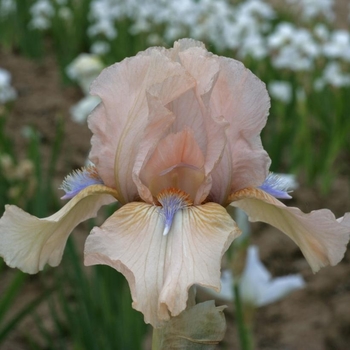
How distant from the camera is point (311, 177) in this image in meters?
3.75

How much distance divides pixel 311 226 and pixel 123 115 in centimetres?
31

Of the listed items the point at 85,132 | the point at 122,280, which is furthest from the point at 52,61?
the point at 122,280

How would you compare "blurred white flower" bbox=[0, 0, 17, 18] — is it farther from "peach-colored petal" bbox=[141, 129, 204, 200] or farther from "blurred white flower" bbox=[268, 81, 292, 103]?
"peach-colored petal" bbox=[141, 129, 204, 200]

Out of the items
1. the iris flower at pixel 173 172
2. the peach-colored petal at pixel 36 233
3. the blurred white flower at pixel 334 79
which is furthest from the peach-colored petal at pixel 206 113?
the blurred white flower at pixel 334 79

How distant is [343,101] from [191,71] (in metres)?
3.16

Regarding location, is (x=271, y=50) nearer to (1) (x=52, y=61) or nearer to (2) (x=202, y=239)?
(1) (x=52, y=61)

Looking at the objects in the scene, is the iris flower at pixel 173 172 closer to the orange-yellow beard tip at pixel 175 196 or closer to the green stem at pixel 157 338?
the orange-yellow beard tip at pixel 175 196

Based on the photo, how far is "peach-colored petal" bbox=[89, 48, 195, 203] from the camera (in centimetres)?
88

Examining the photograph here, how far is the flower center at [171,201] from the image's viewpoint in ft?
2.69

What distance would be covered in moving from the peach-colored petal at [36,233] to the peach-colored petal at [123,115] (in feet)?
0.10

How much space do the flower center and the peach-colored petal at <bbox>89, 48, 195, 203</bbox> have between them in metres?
0.06

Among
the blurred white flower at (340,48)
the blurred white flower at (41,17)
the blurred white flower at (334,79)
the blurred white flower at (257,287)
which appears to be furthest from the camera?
the blurred white flower at (41,17)

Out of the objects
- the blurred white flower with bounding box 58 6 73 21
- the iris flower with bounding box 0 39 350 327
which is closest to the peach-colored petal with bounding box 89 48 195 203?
the iris flower with bounding box 0 39 350 327

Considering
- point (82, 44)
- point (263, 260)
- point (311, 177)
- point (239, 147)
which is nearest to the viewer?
point (239, 147)
